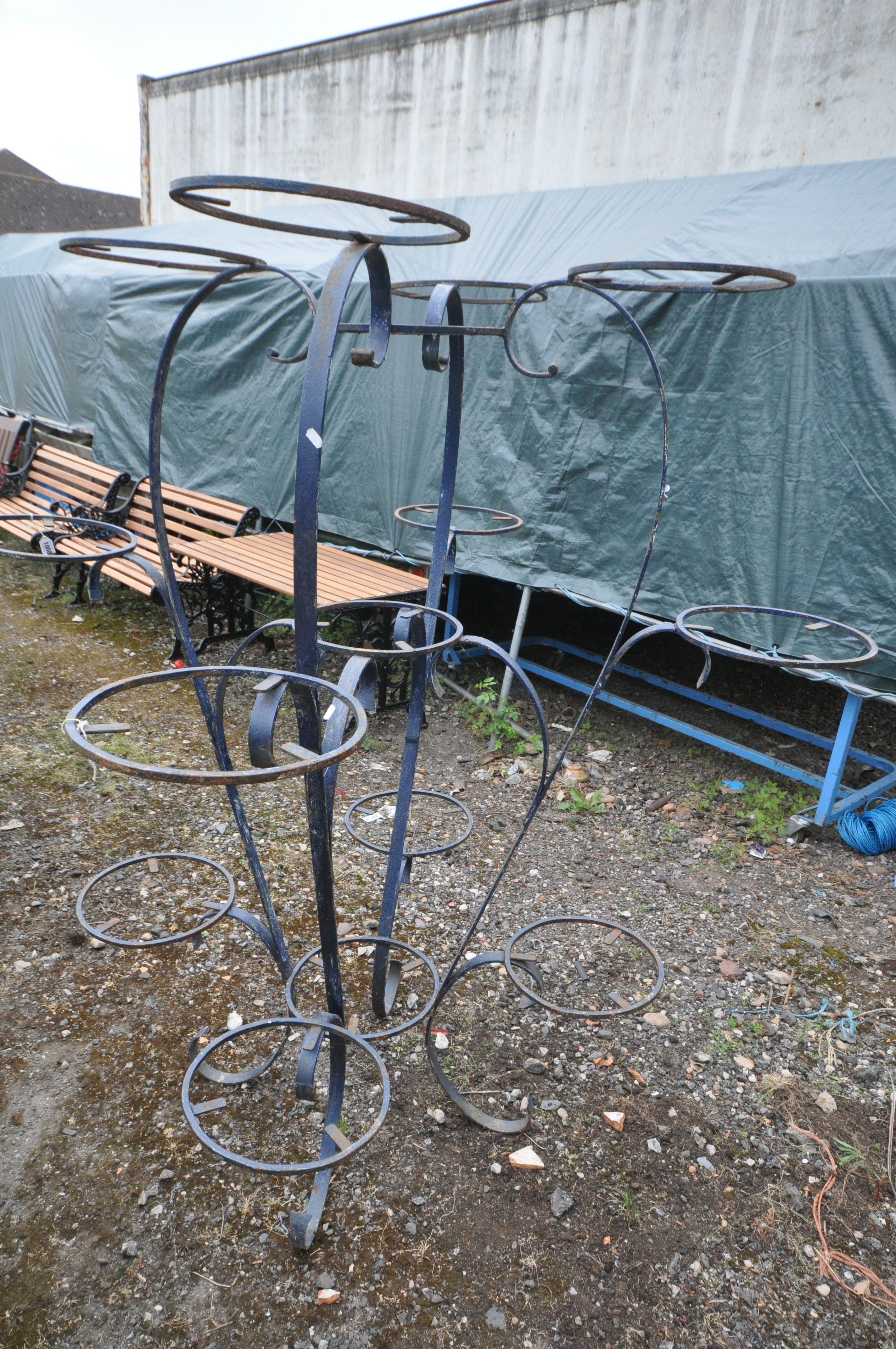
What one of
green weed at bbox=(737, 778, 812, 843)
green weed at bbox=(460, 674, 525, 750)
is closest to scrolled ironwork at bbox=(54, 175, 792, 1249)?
green weed at bbox=(737, 778, 812, 843)

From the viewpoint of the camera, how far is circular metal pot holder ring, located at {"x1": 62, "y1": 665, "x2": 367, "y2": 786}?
1147mm

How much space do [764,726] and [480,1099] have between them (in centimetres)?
310

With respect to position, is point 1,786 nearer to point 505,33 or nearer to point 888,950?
point 888,950

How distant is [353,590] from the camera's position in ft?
15.1

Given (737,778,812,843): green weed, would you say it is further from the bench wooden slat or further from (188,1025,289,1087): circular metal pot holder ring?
(188,1025,289,1087): circular metal pot holder ring

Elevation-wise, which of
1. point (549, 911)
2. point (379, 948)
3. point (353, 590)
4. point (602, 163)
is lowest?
point (549, 911)

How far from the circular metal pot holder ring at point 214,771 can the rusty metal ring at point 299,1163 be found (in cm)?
78

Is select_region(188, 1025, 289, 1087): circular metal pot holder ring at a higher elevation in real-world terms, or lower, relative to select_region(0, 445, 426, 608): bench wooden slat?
lower

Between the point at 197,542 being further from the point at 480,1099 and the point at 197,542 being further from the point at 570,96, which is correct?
the point at 570,96

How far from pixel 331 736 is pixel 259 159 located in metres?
10.00

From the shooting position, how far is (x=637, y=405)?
4219 millimetres

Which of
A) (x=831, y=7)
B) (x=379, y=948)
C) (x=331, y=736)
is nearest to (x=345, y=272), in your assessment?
(x=331, y=736)

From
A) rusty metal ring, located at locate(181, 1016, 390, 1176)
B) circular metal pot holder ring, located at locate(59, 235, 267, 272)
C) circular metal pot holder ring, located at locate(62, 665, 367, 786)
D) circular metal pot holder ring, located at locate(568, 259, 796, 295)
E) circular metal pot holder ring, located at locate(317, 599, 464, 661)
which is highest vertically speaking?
circular metal pot holder ring, located at locate(568, 259, 796, 295)

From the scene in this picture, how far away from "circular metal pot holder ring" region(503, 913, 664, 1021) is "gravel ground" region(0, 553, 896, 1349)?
0.06 metres
